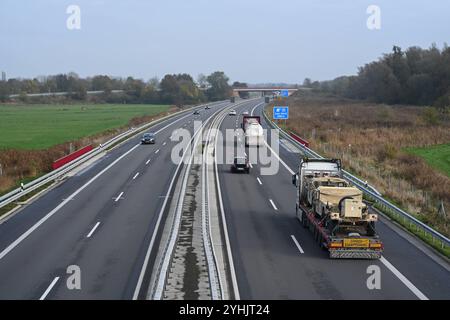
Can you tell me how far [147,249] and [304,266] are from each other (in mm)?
5965

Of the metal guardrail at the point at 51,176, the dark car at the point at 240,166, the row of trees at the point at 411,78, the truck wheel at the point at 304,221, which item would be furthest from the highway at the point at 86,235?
the row of trees at the point at 411,78

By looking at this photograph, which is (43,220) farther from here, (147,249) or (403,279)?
(403,279)

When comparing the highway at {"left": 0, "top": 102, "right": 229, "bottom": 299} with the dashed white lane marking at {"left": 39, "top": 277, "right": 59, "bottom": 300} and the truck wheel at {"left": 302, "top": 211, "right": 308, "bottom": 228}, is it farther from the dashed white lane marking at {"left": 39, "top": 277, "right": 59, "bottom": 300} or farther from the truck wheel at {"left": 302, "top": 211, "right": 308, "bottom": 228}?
the truck wheel at {"left": 302, "top": 211, "right": 308, "bottom": 228}

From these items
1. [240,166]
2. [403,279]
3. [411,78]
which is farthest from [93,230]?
[411,78]

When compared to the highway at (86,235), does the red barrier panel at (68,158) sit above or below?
above

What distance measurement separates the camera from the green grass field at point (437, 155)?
5063 cm

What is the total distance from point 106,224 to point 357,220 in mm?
11406

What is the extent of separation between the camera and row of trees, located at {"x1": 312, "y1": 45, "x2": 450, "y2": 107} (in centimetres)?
12494

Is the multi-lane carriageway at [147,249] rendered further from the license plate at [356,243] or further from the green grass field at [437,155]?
the green grass field at [437,155]

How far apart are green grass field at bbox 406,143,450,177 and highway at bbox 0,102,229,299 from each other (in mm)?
23514

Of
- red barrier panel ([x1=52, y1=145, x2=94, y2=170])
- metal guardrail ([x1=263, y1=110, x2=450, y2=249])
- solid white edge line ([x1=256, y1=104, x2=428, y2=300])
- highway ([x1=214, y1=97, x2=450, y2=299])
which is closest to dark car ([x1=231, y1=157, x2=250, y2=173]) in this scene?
metal guardrail ([x1=263, y1=110, x2=450, y2=249])

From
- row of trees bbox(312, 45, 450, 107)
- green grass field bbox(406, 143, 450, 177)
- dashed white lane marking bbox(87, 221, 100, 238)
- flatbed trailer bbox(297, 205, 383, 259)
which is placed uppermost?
row of trees bbox(312, 45, 450, 107)

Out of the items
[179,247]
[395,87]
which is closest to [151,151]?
[179,247]

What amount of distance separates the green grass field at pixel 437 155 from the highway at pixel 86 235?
77.1 feet
